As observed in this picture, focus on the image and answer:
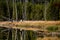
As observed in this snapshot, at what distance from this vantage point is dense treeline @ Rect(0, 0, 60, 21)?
2583cm

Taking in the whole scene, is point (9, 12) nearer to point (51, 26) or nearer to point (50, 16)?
point (50, 16)

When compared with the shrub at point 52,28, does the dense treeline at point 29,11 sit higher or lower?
higher

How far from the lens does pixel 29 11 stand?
29.3 m

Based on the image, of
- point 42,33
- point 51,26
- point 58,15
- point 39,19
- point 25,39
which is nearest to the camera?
point 25,39

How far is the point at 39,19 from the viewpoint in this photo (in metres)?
28.4

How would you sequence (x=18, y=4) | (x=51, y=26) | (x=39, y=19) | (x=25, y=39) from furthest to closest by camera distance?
1. (x=18, y=4)
2. (x=39, y=19)
3. (x=51, y=26)
4. (x=25, y=39)

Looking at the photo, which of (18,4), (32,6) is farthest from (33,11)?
(18,4)

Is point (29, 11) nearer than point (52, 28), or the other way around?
point (52, 28)

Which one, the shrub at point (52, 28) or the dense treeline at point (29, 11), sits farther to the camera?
the dense treeline at point (29, 11)

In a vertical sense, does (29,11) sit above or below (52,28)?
above

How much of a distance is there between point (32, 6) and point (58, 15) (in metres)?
4.72

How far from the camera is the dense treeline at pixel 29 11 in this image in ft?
84.7

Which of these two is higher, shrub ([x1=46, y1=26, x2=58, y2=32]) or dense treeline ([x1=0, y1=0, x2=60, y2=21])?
dense treeline ([x1=0, y1=0, x2=60, y2=21])

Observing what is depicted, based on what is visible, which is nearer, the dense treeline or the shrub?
the shrub
